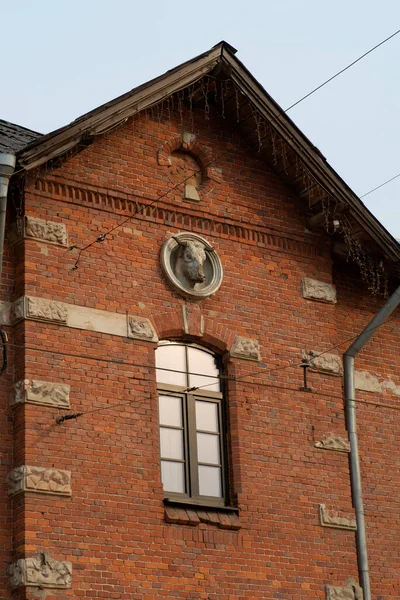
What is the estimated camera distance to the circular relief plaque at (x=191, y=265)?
14680 mm

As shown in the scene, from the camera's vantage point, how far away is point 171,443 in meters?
14.1

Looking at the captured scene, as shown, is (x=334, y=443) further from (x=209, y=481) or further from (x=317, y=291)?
(x=317, y=291)

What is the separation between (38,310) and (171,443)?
7.21 ft

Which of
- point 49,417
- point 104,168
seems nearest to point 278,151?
point 104,168

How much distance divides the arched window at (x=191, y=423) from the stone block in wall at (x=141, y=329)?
306 mm

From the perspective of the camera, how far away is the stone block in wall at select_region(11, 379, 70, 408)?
13.0 metres

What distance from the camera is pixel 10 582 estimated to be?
12.3 metres

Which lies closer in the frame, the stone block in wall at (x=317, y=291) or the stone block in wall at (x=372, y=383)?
the stone block in wall at (x=317, y=291)

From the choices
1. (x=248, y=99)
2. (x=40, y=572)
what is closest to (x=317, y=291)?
(x=248, y=99)

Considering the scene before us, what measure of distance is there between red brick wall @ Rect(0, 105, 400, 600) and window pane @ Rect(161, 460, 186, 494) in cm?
31

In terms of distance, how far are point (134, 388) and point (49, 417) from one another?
1198mm

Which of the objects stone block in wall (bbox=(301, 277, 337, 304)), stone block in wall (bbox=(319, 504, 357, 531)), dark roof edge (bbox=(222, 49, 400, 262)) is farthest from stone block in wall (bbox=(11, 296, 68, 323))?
stone block in wall (bbox=(319, 504, 357, 531))

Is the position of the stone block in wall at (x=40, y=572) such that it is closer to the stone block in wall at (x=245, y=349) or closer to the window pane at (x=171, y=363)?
the window pane at (x=171, y=363)

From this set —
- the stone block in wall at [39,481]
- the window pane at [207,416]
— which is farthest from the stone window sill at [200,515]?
the stone block in wall at [39,481]
